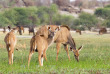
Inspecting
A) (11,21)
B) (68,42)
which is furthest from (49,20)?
(68,42)

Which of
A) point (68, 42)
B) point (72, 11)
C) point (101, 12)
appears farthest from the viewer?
point (72, 11)

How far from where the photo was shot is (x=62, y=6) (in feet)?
359

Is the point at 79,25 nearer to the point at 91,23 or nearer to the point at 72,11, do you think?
the point at 91,23

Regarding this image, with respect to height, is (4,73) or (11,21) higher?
(4,73)

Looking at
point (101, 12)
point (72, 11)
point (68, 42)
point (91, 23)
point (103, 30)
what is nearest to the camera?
point (68, 42)

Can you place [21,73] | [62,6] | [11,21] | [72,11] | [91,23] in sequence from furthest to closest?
[62,6] → [72,11] → [91,23] → [11,21] → [21,73]

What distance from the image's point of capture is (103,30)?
47062 millimetres

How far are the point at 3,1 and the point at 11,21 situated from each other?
1752 centimetres

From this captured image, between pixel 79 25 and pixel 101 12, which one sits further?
pixel 101 12

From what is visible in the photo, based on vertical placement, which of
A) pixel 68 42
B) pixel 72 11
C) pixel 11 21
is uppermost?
pixel 68 42

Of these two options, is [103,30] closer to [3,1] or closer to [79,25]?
[79,25]

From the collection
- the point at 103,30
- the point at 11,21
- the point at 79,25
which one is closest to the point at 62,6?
the point at 79,25

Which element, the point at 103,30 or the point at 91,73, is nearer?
the point at 91,73

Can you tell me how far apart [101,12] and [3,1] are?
23709mm
